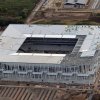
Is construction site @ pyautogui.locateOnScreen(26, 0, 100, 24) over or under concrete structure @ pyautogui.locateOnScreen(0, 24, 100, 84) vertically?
under

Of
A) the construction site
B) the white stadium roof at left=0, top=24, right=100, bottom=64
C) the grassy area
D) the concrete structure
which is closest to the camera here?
the concrete structure

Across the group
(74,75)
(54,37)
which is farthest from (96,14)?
(74,75)

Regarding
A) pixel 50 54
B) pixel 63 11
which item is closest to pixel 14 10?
pixel 63 11

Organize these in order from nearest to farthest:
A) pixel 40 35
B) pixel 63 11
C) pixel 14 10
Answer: pixel 40 35
pixel 63 11
pixel 14 10

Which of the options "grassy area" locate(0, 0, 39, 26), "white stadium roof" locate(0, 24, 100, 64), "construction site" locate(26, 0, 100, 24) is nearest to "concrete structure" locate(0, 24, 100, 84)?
"white stadium roof" locate(0, 24, 100, 64)

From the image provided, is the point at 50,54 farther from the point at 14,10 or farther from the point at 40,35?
the point at 14,10

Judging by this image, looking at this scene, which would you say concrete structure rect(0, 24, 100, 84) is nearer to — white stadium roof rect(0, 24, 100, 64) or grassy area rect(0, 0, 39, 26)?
white stadium roof rect(0, 24, 100, 64)

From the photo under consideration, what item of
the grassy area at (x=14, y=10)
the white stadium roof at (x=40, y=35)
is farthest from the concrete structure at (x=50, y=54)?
the grassy area at (x=14, y=10)
